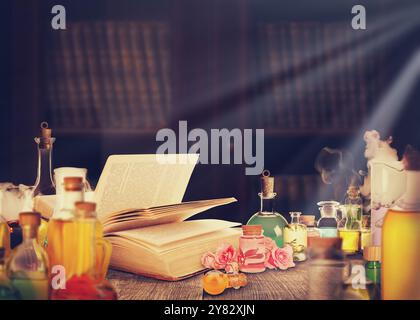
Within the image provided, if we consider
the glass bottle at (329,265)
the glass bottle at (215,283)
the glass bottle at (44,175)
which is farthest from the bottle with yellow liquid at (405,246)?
the glass bottle at (44,175)

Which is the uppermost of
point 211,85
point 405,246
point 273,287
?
point 211,85

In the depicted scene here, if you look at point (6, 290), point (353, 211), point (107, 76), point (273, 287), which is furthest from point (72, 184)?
point (107, 76)

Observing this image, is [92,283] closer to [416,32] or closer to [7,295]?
[7,295]

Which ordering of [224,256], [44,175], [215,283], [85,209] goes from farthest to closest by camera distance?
[44,175] < [224,256] < [215,283] < [85,209]

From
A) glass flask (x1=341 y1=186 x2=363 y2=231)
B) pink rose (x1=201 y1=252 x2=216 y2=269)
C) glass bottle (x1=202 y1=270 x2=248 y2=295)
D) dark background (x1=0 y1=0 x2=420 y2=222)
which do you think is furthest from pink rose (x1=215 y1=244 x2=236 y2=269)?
dark background (x1=0 y1=0 x2=420 y2=222)

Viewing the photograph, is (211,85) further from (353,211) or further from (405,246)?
(405,246)

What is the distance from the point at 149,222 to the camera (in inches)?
45.1

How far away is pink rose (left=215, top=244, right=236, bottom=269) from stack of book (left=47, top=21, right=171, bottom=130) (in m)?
1.53

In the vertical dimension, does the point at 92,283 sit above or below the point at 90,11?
below

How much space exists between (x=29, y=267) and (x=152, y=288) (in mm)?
263

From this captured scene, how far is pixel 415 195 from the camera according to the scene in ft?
2.53

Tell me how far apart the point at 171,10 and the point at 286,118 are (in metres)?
0.73

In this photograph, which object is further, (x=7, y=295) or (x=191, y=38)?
(x=191, y=38)

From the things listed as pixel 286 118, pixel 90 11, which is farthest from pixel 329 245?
pixel 90 11
